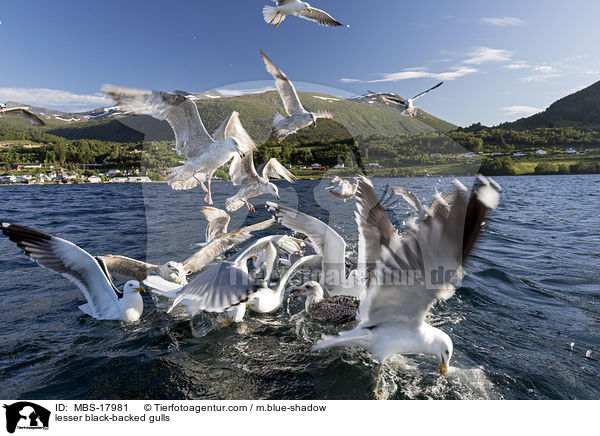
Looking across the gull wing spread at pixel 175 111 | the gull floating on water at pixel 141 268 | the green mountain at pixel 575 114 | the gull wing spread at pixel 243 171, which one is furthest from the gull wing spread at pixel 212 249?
the green mountain at pixel 575 114

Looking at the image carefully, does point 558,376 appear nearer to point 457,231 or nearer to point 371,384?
point 371,384

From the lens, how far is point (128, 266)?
5547 mm

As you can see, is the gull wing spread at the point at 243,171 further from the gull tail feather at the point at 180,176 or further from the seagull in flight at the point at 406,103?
the seagull in flight at the point at 406,103

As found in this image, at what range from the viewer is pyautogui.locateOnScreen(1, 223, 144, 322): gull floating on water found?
429cm

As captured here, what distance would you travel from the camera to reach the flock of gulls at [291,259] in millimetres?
2355

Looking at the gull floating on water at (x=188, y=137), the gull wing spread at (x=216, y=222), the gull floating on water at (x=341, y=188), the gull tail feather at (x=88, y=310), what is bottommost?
the gull tail feather at (x=88, y=310)

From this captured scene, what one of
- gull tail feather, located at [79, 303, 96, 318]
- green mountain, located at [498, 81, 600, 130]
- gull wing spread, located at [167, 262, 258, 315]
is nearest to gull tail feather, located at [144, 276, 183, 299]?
gull wing spread, located at [167, 262, 258, 315]

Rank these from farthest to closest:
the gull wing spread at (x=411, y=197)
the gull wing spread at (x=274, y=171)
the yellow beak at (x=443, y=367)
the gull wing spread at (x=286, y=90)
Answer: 1. the gull wing spread at (x=411, y=197)
2. the gull wing spread at (x=274, y=171)
3. the gull wing spread at (x=286, y=90)
4. the yellow beak at (x=443, y=367)

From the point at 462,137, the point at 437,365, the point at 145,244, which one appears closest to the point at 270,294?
the point at 437,365

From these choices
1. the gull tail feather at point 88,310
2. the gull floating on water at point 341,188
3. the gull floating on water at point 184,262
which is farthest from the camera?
the gull floating on water at point 341,188

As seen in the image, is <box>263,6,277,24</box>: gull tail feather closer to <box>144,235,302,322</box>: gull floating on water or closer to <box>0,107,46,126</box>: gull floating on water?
<box>0,107,46,126</box>: gull floating on water

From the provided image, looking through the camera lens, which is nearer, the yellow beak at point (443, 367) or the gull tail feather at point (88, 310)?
the yellow beak at point (443, 367)
